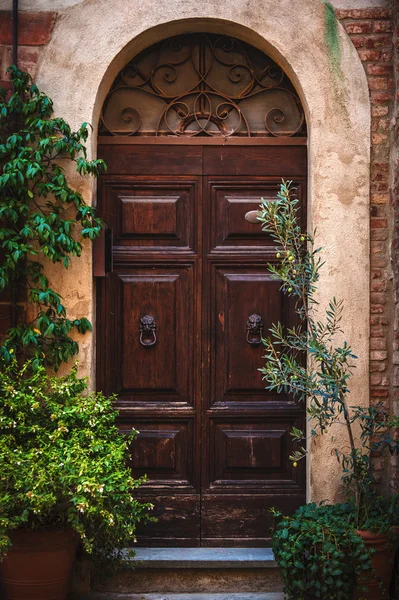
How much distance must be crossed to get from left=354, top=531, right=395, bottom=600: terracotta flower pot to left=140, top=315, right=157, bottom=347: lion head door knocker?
175cm

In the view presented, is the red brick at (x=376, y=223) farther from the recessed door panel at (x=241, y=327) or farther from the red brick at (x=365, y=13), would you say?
the red brick at (x=365, y=13)

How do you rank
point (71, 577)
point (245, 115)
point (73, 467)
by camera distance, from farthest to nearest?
point (245, 115) → point (71, 577) → point (73, 467)

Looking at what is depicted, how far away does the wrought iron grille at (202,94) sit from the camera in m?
5.36

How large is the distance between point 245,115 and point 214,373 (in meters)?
1.68

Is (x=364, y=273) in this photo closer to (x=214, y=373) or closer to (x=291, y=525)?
(x=214, y=373)

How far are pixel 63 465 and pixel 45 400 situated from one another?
0.56 meters

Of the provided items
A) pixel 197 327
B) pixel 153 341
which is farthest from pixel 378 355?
pixel 153 341

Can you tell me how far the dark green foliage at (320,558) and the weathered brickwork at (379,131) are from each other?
0.74 meters

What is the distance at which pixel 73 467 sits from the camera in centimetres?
426

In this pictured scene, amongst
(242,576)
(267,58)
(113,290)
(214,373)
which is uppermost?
(267,58)

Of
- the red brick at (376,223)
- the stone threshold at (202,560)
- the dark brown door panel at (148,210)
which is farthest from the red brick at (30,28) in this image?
the stone threshold at (202,560)

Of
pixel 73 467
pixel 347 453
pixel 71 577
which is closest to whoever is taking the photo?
pixel 73 467

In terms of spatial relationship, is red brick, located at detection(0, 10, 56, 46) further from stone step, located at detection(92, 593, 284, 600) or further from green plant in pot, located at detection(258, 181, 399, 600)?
stone step, located at detection(92, 593, 284, 600)

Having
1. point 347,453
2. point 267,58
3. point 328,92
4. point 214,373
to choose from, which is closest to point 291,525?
point 347,453
